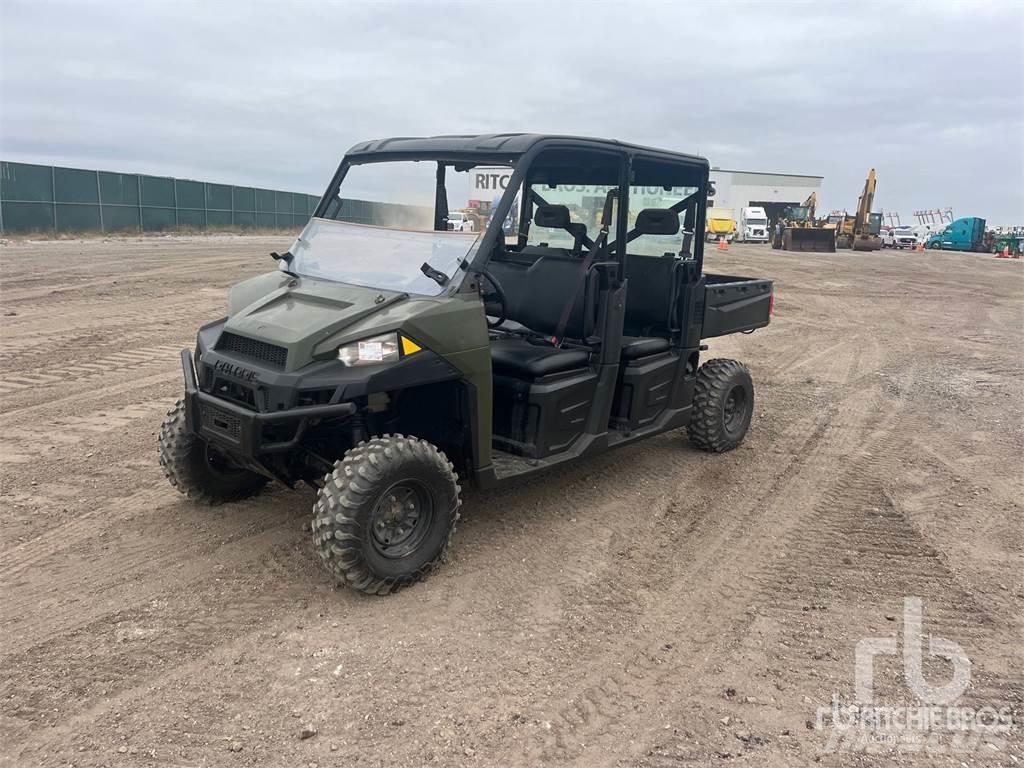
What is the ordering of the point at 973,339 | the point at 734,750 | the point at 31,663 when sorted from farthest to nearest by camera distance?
the point at 973,339 → the point at 31,663 → the point at 734,750

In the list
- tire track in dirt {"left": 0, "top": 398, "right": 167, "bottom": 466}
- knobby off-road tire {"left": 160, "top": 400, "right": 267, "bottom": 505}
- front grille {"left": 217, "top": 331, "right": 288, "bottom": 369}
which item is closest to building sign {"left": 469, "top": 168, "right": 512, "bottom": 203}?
front grille {"left": 217, "top": 331, "right": 288, "bottom": 369}

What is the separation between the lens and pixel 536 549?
4.26 metres

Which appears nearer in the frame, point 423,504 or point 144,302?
point 423,504

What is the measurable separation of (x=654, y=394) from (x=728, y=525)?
1.03m

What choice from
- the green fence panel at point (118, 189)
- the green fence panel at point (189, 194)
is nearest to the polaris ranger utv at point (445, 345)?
the green fence panel at point (118, 189)

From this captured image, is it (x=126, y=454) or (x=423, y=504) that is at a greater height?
(x=423, y=504)

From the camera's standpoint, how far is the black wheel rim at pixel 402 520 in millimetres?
3664

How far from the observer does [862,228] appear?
126 ft

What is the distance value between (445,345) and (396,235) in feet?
2.72

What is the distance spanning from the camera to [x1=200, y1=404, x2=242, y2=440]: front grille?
140 inches

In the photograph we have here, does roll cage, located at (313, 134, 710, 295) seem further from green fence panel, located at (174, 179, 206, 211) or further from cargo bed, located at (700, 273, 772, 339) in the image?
green fence panel, located at (174, 179, 206, 211)

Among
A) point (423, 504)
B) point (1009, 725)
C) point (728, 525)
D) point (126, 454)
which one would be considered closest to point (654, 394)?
point (728, 525)

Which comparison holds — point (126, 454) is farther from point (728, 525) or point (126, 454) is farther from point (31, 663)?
point (728, 525)

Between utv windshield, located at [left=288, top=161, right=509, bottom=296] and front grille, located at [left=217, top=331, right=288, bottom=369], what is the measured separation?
685 mm
